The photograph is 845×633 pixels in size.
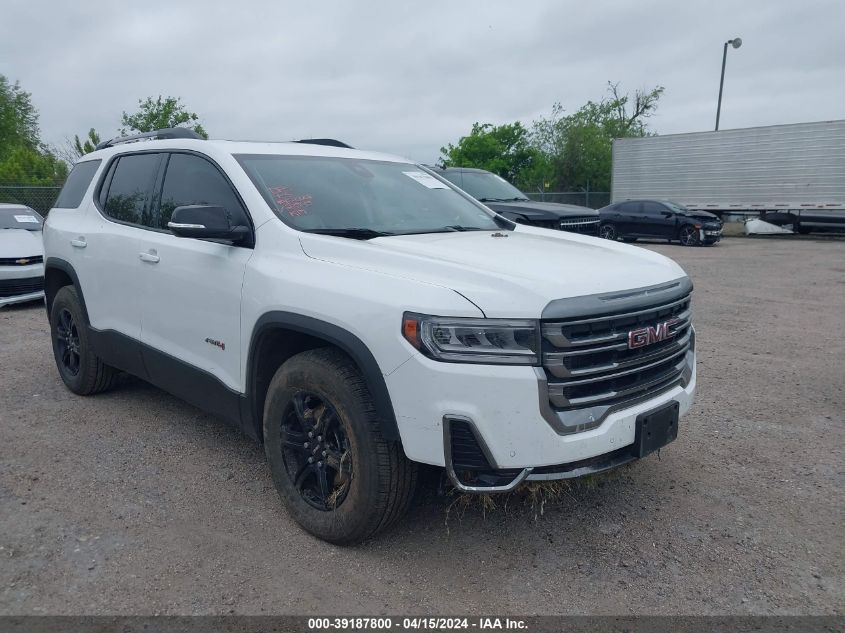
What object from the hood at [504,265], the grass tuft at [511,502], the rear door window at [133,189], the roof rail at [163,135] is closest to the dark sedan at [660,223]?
the roof rail at [163,135]

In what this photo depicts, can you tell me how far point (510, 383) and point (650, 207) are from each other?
788 inches

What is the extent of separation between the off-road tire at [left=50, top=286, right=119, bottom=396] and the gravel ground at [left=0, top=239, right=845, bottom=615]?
19cm

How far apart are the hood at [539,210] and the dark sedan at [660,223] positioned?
982 centimetres

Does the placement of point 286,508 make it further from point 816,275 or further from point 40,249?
point 816,275

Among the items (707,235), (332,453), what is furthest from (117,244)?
(707,235)

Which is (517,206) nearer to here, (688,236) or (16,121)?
(688,236)

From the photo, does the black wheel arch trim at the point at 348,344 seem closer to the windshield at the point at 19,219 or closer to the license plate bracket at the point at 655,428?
the license plate bracket at the point at 655,428

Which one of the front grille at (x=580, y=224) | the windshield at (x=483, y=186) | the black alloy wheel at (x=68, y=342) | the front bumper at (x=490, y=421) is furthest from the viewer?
the windshield at (x=483, y=186)

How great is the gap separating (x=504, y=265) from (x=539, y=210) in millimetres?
7984

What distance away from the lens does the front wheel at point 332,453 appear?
290cm

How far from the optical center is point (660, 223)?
2097cm

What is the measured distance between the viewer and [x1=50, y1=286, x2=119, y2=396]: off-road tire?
16.8ft

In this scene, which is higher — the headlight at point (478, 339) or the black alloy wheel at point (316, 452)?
the headlight at point (478, 339)

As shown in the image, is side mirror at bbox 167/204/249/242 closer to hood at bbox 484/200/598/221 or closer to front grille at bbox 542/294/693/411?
front grille at bbox 542/294/693/411
